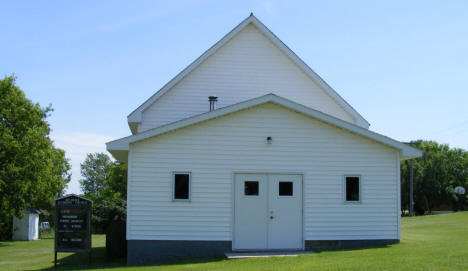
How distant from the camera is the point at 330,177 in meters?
16.6

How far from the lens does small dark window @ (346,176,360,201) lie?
16766mm

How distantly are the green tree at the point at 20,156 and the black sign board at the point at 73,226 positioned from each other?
20.0 metres

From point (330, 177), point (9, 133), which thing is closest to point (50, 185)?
point (9, 133)

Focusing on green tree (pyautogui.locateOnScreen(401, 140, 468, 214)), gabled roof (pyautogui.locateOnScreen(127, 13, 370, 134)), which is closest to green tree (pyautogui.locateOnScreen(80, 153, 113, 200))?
green tree (pyautogui.locateOnScreen(401, 140, 468, 214))

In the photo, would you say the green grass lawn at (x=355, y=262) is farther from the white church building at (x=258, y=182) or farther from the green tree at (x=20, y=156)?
the green tree at (x=20, y=156)

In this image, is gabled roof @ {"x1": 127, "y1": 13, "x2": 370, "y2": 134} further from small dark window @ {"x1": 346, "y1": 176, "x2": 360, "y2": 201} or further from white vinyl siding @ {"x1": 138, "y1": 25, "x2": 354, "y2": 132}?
small dark window @ {"x1": 346, "y1": 176, "x2": 360, "y2": 201}

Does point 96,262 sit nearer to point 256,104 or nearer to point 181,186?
point 181,186

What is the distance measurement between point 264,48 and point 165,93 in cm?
455

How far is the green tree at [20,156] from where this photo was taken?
3522 cm

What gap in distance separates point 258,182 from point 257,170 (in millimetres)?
405

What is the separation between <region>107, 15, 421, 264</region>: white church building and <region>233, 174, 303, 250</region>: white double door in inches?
1.2

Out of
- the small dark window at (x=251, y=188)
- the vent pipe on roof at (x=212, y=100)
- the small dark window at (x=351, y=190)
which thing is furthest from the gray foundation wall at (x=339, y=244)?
the vent pipe on roof at (x=212, y=100)

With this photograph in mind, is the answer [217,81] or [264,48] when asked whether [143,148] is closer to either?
→ [217,81]

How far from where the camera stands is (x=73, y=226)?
661 inches
